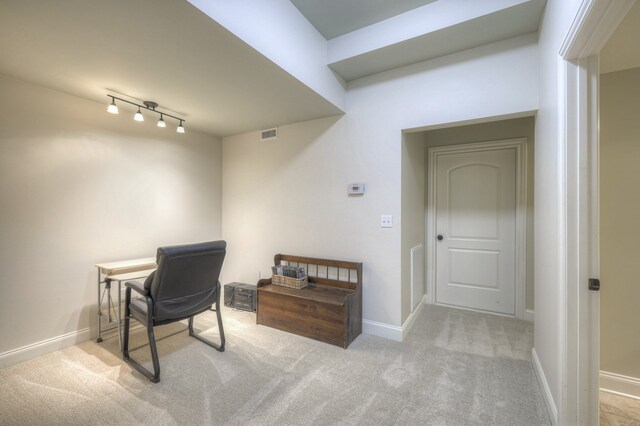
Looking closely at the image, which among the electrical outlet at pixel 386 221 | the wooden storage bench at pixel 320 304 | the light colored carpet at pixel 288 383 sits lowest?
the light colored carpet at pixel 288 383

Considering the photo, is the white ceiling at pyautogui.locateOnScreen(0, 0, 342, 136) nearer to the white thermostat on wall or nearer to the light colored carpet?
the white thermostat on wall

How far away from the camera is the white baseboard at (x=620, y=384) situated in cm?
184

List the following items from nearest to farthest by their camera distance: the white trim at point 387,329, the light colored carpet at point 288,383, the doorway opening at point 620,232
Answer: the light colored carpet at point 288,383 < the doorway opening at point 620,232 < the white trim at point 387,329

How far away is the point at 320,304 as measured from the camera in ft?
8.53

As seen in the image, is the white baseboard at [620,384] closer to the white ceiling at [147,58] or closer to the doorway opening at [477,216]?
the doorway opening at [477,216]

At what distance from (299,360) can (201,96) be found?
2.53 m

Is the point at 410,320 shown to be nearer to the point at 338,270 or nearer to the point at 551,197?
the point at 338,270

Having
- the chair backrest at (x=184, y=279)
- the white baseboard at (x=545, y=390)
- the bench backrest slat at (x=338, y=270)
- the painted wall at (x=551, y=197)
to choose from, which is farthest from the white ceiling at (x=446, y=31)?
the white baseboard at (x=545, y=390)

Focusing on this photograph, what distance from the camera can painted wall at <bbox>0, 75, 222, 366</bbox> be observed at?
2.26 meters

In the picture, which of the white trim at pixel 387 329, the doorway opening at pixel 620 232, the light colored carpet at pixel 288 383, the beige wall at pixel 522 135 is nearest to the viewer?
the light colored carpet at pixel 288 383

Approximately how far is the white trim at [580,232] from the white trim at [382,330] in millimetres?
1377

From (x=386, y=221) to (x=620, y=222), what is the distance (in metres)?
1.62

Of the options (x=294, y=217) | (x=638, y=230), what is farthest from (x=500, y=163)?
(x=294, y=217)

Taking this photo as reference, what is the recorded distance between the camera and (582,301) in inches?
53.5
